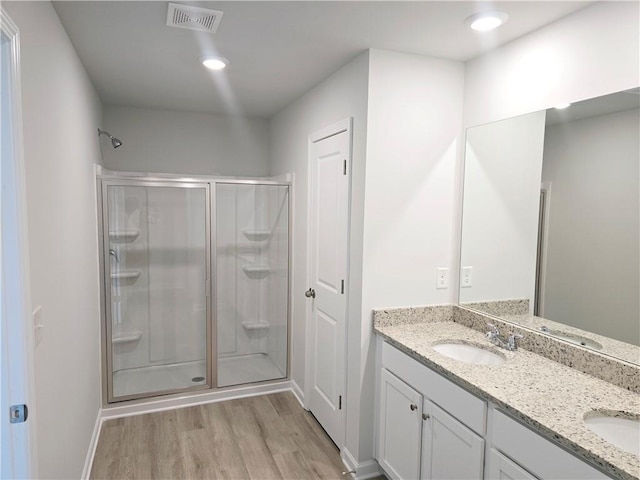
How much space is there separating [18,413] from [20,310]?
0.33 meters

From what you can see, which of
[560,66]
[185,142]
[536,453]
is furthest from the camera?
[185,142]

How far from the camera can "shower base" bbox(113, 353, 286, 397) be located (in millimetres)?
3383

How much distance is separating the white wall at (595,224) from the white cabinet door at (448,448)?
0.73 meters

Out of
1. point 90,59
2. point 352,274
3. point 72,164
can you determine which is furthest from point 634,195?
point 90,59

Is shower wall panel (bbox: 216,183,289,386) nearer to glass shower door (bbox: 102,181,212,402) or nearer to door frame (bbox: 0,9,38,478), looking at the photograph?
glass shower door (bbox: 102,181,212,402)

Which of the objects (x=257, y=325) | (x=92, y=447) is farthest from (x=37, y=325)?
(x=257, y=325)

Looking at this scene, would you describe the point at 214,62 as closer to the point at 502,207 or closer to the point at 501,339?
the point at 502,207

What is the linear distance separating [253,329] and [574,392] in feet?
9.43

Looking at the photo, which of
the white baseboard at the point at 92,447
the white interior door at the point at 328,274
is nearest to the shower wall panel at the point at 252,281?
the white interior door at the point at 328,274

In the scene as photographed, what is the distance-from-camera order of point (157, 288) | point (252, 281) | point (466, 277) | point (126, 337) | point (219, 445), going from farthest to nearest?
point (252, 281) → point (157, 288) → point (126, 337) → point (219, 445) → point (466, 277)

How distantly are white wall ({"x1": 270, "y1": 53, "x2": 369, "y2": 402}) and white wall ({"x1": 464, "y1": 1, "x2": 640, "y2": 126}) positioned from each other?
2.26 ft

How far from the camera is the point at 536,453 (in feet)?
4.68

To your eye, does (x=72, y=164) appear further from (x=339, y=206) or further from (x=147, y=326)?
(x=147, y=326)

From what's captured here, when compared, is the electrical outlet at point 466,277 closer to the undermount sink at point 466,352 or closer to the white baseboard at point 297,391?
the undermount sink at point 466,352
